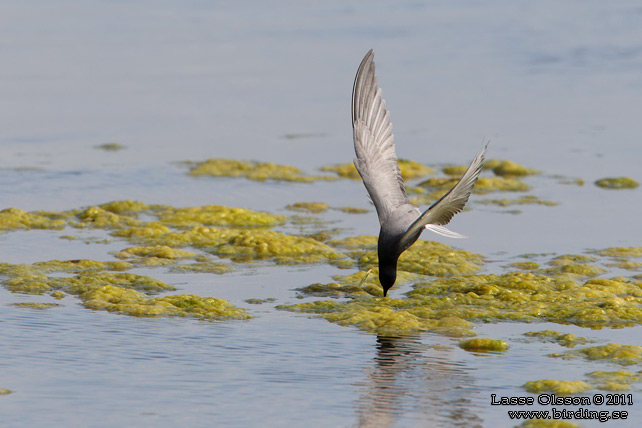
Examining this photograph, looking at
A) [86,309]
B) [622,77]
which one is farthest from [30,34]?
[86,309]

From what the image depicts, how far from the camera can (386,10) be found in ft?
103

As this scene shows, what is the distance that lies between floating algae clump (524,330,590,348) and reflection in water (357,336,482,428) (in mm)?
890

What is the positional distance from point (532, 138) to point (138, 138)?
5873 millimetres

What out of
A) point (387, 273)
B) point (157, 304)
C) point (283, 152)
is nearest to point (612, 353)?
point (387, 273)

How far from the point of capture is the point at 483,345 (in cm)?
838

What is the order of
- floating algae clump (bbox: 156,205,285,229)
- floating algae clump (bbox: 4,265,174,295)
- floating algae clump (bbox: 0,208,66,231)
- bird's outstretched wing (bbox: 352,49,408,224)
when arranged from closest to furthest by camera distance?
bird's outstretched wing (bbox: 352,49,408,224), floating algae clump (bbox: 4,265,174,295), floating algae clump (bbox: 0,208,66,231), floating algae clump (bbox: 156,205,285,229)

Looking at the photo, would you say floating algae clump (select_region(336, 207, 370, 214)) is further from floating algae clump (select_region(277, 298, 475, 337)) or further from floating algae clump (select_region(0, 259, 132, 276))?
floating algae clump (select_region(277, 298, 475, 337))

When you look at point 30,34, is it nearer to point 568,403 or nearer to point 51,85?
point 51,85

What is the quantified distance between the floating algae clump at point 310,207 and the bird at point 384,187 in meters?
3.40

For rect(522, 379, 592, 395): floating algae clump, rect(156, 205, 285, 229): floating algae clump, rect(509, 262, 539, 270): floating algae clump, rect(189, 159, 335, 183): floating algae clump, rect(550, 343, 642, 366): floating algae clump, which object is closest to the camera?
rect(522, 379, 592, 395): floating algae clump

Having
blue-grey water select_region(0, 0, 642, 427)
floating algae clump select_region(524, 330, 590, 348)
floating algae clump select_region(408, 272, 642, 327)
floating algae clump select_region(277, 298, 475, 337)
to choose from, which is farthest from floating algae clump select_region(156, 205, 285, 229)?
floating algae clump select_region(524, 330, 590, 348)

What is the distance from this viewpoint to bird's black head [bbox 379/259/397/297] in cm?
923

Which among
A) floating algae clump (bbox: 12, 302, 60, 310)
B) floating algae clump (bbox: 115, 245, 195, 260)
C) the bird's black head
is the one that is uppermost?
the bird's black head

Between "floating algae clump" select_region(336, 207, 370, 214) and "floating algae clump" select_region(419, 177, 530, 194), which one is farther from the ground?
"floating algae clump" select_region(419, 177, 530, 194)
